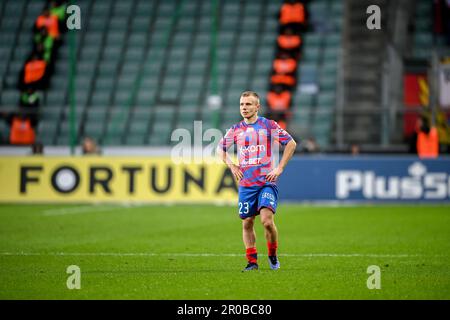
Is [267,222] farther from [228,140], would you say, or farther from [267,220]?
[228,140]

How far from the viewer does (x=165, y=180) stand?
944 inches

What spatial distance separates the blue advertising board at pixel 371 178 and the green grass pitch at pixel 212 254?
216 cm

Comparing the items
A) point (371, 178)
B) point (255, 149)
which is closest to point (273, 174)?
point (255, 149)

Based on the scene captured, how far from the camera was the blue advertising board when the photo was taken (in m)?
23.9

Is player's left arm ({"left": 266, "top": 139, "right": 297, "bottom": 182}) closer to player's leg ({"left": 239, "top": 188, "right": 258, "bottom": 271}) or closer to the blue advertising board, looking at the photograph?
player's leg ({"left": 239, "top": 188, "right": 258, "bottom": 271})

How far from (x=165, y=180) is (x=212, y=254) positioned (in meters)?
11.2

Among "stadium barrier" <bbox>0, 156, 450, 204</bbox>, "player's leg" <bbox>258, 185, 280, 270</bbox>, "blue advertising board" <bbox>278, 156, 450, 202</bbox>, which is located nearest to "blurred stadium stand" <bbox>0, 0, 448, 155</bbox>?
"blue advertising board" <bbox>278, 156, 450, 202</bbox>

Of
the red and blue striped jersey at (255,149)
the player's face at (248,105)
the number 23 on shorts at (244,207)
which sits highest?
the player's face at (248,105)

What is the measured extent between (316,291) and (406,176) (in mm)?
15115

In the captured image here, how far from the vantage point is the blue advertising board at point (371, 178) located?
2389cm

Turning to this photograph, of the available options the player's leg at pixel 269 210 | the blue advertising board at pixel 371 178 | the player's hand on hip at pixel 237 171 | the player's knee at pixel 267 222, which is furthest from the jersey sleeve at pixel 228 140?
the blue advertising board at pixel 371 178

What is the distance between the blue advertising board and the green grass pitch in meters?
2.16

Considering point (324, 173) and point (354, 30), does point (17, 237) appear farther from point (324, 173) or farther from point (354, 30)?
point (354, 30)

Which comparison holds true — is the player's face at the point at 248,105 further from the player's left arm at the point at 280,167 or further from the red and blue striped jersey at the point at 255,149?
the player's left arm at the point at 280,167
